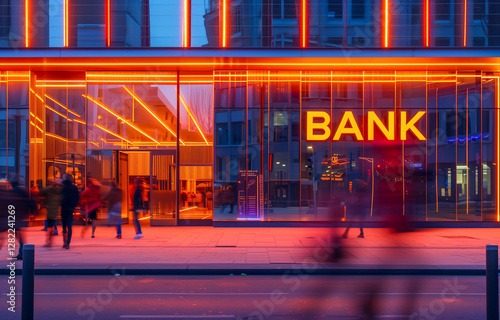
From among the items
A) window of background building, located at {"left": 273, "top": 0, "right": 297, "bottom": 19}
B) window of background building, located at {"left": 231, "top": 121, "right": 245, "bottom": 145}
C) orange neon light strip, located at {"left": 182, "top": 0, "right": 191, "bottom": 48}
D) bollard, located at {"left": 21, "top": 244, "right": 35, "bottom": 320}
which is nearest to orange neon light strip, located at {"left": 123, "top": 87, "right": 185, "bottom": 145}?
window of background building, located at {"left": 231, "top": 121, "right": 245, "bottom": 145}

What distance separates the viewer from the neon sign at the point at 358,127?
1736cm

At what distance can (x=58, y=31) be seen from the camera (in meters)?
16.3

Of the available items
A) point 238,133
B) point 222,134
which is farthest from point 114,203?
point 238,133

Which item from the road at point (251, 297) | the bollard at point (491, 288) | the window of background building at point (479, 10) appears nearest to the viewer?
the bollard at point (491, 288)

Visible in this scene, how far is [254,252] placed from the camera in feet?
37.5

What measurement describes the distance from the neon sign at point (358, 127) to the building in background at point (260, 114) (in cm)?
5

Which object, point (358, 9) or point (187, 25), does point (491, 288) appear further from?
point (187, 25)

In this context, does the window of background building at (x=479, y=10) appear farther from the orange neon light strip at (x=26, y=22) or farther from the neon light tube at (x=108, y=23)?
the orange neon light strip at (x=26, y=22)

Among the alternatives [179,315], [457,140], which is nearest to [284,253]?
[179,315]

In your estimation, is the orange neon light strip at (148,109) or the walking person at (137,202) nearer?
the walking person at (137,202)

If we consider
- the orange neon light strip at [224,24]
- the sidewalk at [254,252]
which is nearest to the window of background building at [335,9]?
the orange neon light strip at [224,24]

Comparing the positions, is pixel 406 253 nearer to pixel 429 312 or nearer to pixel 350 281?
pixel 429 312

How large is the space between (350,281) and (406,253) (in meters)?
1.87

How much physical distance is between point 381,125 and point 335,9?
15.1ft
